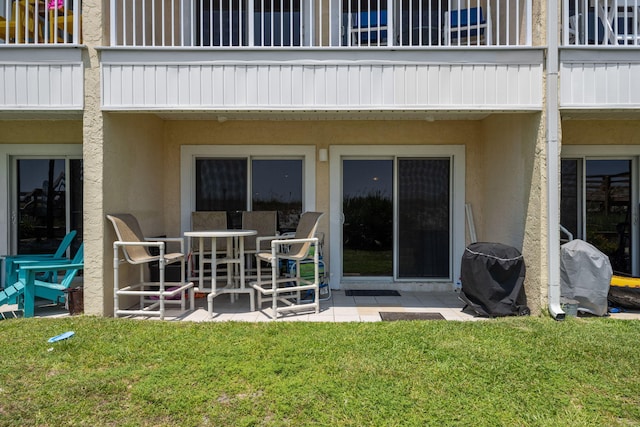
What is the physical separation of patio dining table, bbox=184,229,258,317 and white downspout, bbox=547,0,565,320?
3327mm

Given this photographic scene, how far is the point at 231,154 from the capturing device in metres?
6.25

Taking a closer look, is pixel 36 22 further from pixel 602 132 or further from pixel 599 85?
pixel 602 132

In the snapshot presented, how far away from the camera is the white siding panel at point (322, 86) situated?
174 inches

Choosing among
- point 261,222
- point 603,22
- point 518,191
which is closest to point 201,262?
point 261,222

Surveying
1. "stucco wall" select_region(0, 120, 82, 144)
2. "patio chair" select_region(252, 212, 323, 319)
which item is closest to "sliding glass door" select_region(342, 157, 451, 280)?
"patio chair" select_region(252, 212, 323, 319)

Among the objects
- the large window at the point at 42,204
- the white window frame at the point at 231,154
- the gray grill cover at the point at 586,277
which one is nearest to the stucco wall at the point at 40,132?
the large window at the point at 42,204

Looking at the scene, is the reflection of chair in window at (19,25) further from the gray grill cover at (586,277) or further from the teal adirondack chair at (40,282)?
the gray grill cover at (586,277)

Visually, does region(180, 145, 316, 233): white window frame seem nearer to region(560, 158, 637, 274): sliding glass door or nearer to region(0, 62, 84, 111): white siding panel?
region(0, 62, 84, 111): white siding panel

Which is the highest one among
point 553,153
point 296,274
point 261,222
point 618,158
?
point 618,158

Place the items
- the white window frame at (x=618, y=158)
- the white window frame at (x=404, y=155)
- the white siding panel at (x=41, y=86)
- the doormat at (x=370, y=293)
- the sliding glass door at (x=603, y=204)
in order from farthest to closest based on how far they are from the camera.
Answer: the white window frame at (x=404, y=155) < the sliding glass door at (x=603, y=204) < the white window frame at (x=618, y=158) < the doormat at (x=370, y=293) < the white siding panel at (x=41, y=86)

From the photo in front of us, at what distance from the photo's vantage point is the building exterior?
4379 mm

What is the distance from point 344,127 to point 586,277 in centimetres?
368

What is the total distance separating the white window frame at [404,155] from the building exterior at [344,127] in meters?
0.02

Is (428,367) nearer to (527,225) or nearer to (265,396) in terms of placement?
(265,396)
